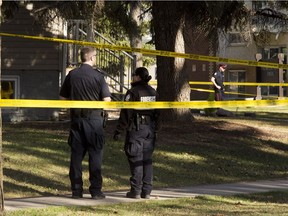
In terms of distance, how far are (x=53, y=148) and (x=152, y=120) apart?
4.04 m

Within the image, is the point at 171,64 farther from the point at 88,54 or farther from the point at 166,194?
the point at 88,54

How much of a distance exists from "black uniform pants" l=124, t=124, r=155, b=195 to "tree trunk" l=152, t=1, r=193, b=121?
768cm

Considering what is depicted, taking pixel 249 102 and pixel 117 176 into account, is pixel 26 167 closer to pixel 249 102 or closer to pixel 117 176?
pixel 117 176

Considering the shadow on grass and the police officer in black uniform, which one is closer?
the police officer in black uniform

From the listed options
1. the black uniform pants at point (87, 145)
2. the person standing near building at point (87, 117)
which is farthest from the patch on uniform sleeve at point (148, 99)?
the black uniform pants at point (87, 145)

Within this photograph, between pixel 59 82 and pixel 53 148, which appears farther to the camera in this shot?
pixel 59 82

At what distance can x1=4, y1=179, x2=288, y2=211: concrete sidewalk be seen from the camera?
972 cm

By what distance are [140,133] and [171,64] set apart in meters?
8.03

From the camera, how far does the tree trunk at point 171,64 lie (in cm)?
1795

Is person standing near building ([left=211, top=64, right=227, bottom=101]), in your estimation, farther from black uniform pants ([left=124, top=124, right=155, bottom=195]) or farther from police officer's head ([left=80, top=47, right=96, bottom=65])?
police officer's head ([left=80, top=47, right=96, bottom=65])

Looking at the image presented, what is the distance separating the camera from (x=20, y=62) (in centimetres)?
2119

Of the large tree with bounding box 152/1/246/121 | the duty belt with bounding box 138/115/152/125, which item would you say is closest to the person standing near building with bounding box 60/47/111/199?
the duty belt with bounding box 138/115/152/125

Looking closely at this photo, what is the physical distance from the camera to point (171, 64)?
1811 cm

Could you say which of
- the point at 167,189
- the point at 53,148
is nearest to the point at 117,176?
the point at 167,189
